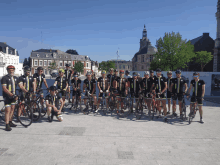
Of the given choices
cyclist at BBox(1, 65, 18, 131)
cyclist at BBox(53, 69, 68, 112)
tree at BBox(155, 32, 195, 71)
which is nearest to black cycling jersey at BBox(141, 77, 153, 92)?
cyclist at BBox(53, 69, 68, 112)

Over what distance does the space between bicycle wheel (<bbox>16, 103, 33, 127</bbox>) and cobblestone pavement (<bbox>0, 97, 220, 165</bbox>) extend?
224mm

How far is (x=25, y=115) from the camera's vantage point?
6539 mm

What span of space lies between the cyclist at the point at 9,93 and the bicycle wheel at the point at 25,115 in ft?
1.03

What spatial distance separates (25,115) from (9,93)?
1079mm

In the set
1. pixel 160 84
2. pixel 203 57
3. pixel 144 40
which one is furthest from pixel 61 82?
pixel 144 40

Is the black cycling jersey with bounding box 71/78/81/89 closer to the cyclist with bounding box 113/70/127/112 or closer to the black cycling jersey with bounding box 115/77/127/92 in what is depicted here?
the cyclist with bounding box 113/70/127/112

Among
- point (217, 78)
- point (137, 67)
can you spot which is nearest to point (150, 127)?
point (217, 78)

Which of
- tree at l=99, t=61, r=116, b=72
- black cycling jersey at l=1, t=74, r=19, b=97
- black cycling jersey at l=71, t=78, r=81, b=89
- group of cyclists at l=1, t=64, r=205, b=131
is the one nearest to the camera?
black cycling jersey at l=1, t=74, r=19, b=97

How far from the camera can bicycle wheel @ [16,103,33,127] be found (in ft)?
20.8

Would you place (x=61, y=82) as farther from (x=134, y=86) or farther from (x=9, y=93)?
(x=134, y=86)

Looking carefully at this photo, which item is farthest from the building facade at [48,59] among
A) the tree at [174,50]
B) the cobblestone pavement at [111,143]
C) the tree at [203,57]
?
the cobblestone pavement at [111,143]

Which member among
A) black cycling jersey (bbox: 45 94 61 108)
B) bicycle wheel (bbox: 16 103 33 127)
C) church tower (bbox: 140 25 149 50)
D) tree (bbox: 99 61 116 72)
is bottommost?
bicycle wheel (bbox: 16 103 33 127)

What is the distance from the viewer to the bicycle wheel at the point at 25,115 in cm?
634

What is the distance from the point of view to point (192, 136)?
555cm
